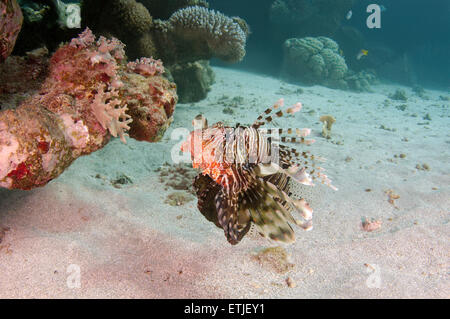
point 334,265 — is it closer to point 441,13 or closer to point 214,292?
point 214,292

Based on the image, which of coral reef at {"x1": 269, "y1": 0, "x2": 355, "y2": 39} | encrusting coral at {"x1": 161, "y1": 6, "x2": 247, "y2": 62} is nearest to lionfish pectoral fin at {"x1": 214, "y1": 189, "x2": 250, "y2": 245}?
encrusting coral at {"x1": 161, "y1": 6, "x2": 247, "y2": 62}

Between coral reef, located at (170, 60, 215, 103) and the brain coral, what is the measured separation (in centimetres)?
1093

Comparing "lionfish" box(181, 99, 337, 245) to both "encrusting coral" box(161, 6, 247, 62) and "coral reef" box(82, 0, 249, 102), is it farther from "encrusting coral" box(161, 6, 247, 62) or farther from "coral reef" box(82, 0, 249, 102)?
"encrusting coral" box(161, 6, 247, 62)

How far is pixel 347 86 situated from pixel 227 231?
1991cm

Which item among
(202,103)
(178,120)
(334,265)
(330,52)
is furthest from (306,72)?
(334,265)

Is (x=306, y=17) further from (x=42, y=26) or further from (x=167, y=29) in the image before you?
(x=42, y=26)

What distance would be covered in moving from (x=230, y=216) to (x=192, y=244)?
892 millimetres

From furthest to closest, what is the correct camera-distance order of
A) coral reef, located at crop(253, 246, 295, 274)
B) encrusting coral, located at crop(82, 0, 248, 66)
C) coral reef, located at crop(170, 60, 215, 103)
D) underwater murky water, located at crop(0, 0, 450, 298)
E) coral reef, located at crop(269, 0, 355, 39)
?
1. coral reef, located at crop(269, 0, 355, 39)
2. coral reef, located at crop(170, 60, 215, 103)
3. encrusting coral, located at crop(82, 0, 248, 66)
4. coral reef, located at crop(253, 246, 295, 274)
5. underwater murky water, located at crop(0, 0, 450, 298)

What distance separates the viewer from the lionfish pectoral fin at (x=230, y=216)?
2.29m

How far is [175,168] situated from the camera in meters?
5.36

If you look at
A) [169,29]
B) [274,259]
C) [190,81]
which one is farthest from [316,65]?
[274,259]

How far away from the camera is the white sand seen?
2303 millimetres

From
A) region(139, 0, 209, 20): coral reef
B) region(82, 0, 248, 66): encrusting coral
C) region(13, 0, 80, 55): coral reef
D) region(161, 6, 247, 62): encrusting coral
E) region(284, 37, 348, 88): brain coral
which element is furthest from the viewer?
region(284, 37, 348, 88): brain coral

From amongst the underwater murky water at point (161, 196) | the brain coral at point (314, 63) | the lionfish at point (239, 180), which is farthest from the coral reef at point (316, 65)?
the lionfish at point (239, 180)
